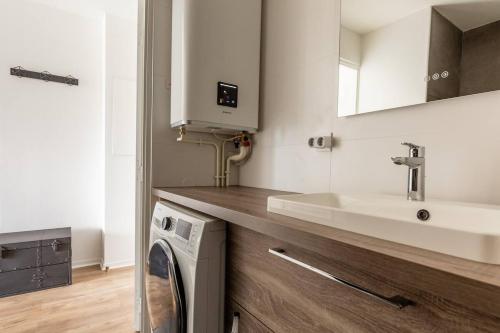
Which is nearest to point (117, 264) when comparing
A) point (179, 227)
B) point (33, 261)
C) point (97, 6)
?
point (33, 261)

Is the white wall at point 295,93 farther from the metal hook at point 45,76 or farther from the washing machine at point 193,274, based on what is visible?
the metal hook at point 45,76

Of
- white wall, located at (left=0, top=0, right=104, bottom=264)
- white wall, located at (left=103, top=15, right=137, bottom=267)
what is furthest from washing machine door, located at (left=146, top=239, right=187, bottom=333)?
white wall, located at (left=0, top=0, right=104, bottom=264)

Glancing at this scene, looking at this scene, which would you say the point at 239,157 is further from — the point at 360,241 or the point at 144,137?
the point at 360,241

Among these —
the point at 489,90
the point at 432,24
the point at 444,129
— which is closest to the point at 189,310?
the point at 444,129

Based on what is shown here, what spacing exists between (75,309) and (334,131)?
2.17 meters

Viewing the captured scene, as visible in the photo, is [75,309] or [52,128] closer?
[75,309]

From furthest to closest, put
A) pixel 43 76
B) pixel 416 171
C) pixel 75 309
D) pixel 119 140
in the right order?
pixel 119 140, pixel 43 76, pixel 75 309, pixel 416 171

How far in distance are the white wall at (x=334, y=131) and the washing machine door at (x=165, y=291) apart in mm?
668

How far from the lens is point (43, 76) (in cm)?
252

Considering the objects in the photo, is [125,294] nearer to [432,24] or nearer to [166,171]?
[166,171]

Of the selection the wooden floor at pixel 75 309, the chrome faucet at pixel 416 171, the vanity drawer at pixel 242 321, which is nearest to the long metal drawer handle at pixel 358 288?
the vanity drawer at pixel 242 321

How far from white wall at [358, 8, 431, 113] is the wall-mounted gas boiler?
2.11 feet

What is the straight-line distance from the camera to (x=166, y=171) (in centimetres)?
159

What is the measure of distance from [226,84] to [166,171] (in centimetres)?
60
